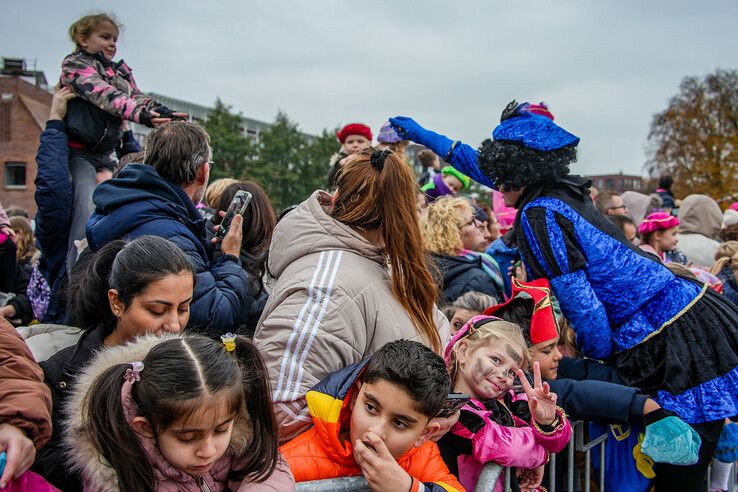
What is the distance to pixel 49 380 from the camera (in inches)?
85.2

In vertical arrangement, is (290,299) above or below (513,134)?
below

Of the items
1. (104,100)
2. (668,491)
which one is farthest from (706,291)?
(104,100)

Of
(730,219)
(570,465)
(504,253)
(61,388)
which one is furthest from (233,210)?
(730,219)

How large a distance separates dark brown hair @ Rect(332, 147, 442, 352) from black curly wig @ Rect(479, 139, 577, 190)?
3.34 ft

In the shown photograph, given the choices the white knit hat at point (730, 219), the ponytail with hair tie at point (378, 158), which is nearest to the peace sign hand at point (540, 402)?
the ponytail with hair tie at point (378, 158)

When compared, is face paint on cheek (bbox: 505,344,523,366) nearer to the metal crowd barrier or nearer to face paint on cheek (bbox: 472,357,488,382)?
face paint on cheek (bbox: 472,357,488,382)

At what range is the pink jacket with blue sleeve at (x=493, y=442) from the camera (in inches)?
101

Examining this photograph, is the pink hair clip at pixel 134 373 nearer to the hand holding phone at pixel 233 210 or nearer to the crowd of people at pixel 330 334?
the crowd of people at pixel 330 334

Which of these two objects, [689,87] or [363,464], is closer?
[363,464]

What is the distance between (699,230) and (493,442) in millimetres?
5835

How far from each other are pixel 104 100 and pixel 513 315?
2.61 m

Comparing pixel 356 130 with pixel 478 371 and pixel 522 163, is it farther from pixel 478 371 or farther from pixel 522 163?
pixel 478 371

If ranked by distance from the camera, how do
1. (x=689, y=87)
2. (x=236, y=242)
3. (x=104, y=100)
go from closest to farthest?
(x=236, y=242) < (x=104, y=100) < (x=689, y=87)

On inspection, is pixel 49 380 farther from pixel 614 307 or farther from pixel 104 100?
pixel 614 307
